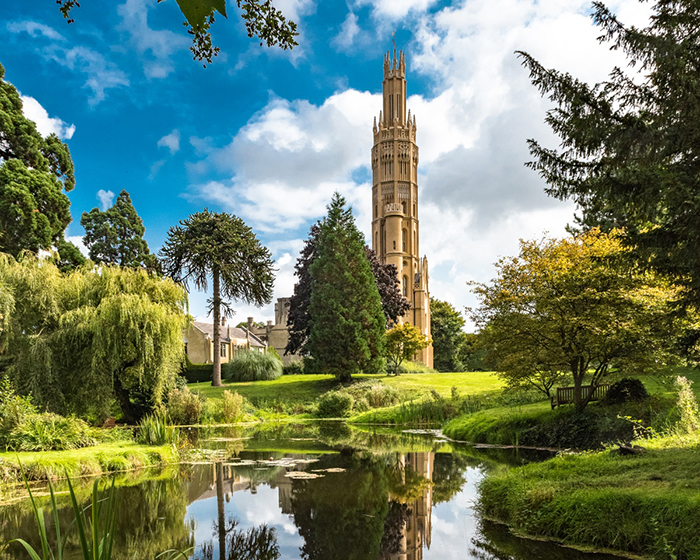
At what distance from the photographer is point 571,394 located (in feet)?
57.4

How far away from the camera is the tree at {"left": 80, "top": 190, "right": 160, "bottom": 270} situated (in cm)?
3844

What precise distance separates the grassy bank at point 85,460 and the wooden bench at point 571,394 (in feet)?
38.1

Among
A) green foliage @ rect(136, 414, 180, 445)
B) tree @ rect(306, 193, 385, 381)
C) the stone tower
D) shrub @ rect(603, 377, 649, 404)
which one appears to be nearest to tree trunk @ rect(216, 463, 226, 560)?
green foliage @ rect(136, 414, 180, 445)

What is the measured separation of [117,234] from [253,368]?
13769mm

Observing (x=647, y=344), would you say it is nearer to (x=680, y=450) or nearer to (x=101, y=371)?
(x=680, y=450)

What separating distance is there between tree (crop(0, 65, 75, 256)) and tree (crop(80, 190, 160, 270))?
13133mm

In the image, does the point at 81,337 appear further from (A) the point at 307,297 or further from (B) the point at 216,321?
(A) the point at 307,297

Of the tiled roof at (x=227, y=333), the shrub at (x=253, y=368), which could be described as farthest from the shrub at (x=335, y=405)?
the tiled roof at (x=227, y=333)

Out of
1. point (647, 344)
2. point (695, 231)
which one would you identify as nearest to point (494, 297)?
point (647, 344)

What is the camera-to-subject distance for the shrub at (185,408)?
22938mm

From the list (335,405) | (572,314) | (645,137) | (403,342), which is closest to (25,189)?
(335,405)

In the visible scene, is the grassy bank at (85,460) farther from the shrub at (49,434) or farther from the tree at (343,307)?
the tree at (343,307)

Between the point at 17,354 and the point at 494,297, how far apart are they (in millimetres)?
14054

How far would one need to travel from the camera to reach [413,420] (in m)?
24.6
